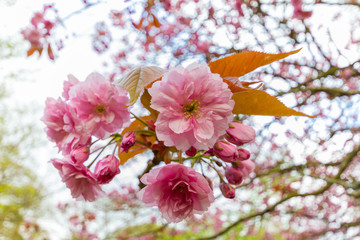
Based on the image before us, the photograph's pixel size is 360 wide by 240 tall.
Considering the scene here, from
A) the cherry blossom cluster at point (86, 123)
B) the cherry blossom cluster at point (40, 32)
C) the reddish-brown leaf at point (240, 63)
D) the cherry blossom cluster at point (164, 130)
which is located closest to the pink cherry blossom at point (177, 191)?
the cherry blossom cluster at point (164, 130)

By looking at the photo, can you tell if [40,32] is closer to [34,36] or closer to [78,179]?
[34,36]

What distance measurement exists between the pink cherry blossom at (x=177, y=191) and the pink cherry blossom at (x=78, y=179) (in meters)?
0.13

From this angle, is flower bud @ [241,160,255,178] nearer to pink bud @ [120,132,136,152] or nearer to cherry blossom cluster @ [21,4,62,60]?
pink bud @ [120,132,136,152]

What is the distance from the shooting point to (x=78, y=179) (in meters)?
0.63

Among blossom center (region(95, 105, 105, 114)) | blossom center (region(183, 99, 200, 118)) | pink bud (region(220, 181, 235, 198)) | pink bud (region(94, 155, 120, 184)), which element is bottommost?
pink bud (region(220, 181, 235, 198))

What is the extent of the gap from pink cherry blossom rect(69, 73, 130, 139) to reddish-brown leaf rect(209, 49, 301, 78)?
0.22m

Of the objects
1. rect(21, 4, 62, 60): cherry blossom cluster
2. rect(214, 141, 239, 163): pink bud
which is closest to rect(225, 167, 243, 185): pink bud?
rect(214, 141, 239, 163): pink bud

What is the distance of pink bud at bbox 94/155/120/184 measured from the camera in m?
0.61

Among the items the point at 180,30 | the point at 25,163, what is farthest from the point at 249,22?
the point at 25,163

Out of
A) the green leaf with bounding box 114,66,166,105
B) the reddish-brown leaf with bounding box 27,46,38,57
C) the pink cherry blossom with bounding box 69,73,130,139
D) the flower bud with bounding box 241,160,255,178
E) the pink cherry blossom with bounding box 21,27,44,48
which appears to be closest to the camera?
the green leaf with bounding box 114,66,166,105

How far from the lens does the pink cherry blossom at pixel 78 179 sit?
60cm

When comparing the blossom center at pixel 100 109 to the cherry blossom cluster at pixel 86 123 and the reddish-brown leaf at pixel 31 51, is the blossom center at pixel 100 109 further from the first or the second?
the reddish-brown leaf at pixel 31 51

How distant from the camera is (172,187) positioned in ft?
1.88

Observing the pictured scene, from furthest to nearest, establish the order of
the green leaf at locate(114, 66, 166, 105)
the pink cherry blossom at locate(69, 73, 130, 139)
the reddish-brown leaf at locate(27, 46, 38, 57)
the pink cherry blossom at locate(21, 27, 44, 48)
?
the pink cherry blossom at locate(21, 27, 44, 48) < the reddish-brown leaf at locate(27, 46, 38, 57) < the pink cherry blossom at locate(69, 73, 130, 139) < the green leaf at locate(114, 66, 166, 105)
